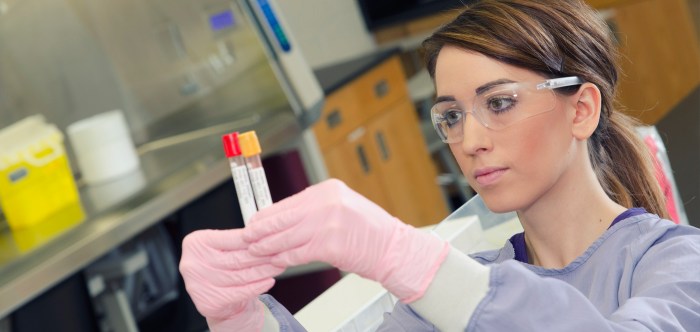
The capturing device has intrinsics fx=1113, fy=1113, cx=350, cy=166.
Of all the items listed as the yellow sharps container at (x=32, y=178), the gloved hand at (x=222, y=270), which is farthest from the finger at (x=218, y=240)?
the yellow sharps container at (x=32, y=178)

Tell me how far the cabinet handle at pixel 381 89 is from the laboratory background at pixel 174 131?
0.6 inches

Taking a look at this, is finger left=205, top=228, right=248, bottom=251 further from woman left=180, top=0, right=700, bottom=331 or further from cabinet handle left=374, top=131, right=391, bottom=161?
cabinet handle left=374, top=131, right=391, bottom=161

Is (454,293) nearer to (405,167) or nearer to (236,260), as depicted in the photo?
(236,260)

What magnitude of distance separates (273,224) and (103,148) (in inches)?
89.1

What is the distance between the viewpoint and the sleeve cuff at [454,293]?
109cm

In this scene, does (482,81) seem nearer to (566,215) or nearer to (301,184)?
(566,215)

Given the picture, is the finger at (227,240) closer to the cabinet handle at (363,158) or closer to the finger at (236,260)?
the finger at (236,260)

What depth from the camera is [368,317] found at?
168cm

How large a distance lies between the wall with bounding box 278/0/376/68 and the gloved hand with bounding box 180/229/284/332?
3.67m

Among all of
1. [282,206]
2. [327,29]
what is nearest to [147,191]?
[282,206]

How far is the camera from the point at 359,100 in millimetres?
4203

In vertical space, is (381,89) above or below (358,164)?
above

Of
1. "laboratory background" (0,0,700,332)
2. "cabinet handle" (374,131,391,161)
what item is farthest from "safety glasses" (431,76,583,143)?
"cabinet handle" (374,131,391,161)

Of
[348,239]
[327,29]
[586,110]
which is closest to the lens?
[348,239]
